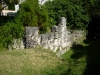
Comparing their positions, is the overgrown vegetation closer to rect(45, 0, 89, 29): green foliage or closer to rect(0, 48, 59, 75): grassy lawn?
rect(0, 48, 59, 75): grassy lawn

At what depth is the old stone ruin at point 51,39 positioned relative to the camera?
1223 cm

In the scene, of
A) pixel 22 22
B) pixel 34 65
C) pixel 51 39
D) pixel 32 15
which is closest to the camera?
pixel 34 65

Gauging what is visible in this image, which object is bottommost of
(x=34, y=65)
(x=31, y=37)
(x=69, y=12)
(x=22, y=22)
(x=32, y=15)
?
(x=34, y=65)

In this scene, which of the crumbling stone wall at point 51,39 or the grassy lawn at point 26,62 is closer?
the grassy lawn at point 26,62

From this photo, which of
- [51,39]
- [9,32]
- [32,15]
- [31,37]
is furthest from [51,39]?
[9,32]

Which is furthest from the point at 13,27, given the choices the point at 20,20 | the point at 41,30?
the point at 41,30

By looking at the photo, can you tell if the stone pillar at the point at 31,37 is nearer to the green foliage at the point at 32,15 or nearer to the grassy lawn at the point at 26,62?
the grassy lawn at the point at 26,62

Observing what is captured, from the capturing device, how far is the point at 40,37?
13.0 metres

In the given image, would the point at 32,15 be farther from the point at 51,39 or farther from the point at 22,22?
the point at 51,39

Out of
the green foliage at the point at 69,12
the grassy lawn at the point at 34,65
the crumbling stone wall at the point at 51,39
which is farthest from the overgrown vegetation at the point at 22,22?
the green foliage at the point at 69,12

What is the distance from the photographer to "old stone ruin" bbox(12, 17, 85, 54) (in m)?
12.2

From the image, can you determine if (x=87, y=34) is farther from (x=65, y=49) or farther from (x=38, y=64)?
(x=38, y=64)

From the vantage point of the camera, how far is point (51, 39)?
14.4m

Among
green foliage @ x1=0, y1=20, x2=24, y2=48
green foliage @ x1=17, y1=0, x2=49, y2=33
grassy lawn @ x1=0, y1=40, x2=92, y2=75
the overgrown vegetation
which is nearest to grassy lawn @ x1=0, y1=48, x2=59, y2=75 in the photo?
grassy lawn @ x1=0, y1=40, x2=92, y2=75
